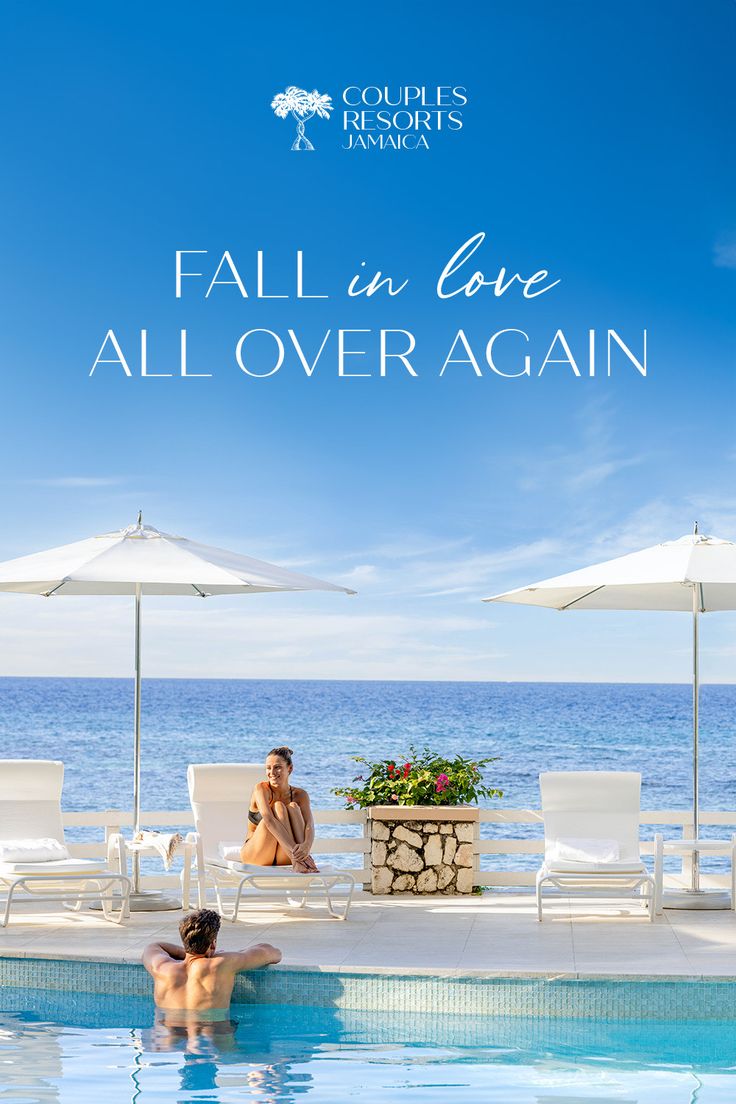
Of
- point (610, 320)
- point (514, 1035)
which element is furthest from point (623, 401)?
point (514, 1035)

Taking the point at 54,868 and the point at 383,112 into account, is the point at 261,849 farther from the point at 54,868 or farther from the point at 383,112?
the point at 383,112

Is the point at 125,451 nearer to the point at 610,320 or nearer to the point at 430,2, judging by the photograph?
the point at 610,320

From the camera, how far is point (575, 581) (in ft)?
25.3

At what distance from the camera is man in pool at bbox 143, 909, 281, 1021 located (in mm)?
5613

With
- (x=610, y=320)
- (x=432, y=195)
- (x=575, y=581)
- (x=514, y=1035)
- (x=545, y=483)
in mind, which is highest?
(x=432, y=195)

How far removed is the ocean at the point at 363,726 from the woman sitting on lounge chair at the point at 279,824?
29551 millimetres

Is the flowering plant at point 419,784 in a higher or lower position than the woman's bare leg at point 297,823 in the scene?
higher

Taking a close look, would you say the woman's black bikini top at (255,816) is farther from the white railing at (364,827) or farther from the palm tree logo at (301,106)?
Result: the palm tree logo at (301,106)

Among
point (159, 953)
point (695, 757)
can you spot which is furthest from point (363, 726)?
point (159, 953)

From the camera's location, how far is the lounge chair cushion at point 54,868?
22.4 feet

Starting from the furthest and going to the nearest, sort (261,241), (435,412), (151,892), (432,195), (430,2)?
(435,412)
(261,241)
(432,195)
(430,2)
(151,892)

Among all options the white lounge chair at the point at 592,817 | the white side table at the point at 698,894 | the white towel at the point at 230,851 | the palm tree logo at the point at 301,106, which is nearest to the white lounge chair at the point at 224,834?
the white towel at the point at 230,851

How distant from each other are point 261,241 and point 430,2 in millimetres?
7592

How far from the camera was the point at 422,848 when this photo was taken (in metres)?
8.19
